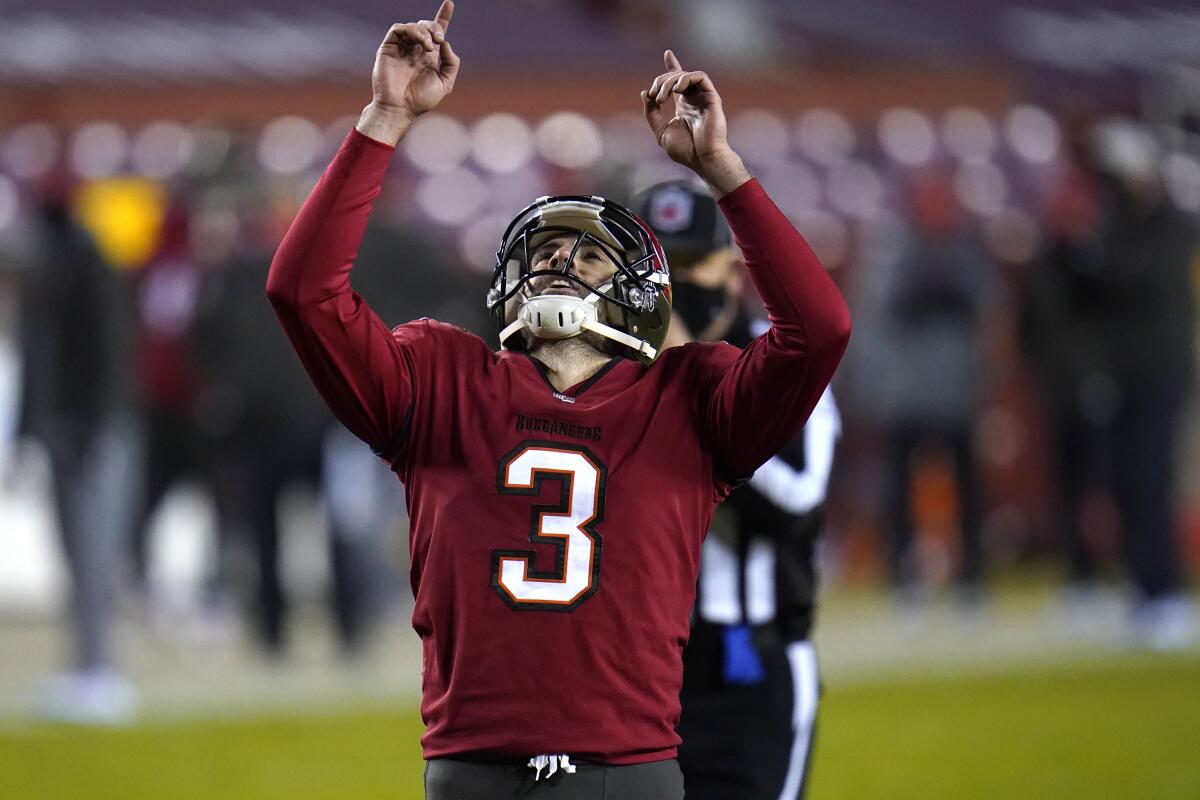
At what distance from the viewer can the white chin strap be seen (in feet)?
9.96

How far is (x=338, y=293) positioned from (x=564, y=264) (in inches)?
17.5

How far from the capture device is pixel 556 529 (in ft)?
9.64

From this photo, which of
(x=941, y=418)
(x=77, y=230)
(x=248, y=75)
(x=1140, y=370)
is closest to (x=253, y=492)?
(x=77, y=230)

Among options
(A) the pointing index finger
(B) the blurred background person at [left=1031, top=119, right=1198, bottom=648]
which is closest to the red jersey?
(A) the pointing index finger

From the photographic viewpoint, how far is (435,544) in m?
2.96

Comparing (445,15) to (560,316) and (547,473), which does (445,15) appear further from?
(547,473)

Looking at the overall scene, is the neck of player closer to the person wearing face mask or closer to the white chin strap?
the white chin strap

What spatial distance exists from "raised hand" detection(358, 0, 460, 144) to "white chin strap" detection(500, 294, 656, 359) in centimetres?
37

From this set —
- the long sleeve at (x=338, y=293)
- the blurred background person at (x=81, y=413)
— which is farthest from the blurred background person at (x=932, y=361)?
the long sleeve at (x=338, y=293)

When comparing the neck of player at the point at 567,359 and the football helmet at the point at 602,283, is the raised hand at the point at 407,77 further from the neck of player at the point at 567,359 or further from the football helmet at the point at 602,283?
the neck of player at the point at 567,359

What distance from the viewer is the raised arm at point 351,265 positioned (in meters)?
2.86

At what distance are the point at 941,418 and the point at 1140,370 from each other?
4.36ft

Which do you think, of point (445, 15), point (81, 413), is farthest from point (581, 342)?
point (81, 413)

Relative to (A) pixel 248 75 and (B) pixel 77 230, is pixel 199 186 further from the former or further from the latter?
(A) pixel 248 75
